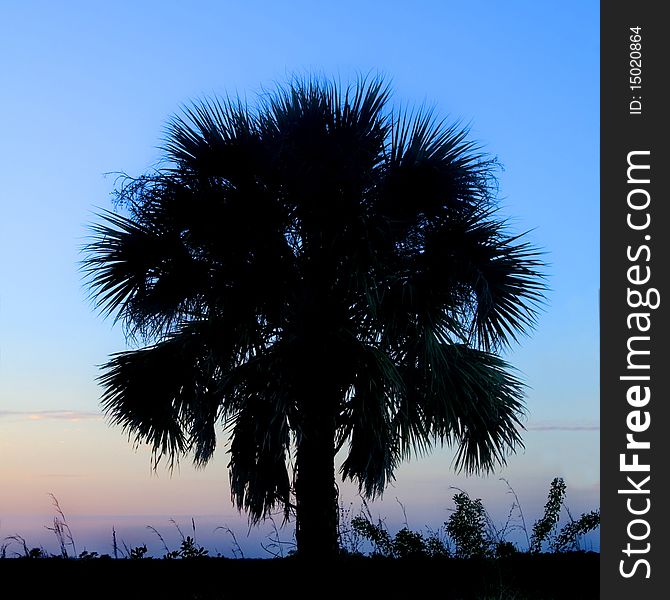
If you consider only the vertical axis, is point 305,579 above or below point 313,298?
below

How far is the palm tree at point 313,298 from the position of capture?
9.86 metres

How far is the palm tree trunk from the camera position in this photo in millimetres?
9789

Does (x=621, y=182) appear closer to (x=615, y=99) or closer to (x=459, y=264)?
(x=615, y=99)

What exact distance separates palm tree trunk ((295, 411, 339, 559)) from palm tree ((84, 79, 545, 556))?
0.05 ft

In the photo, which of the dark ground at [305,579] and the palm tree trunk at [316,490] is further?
the palm tree trunk at [316,490]

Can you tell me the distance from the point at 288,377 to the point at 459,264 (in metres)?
2.20

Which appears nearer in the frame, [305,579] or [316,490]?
[305,579]

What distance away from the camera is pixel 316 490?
A: 9.87m

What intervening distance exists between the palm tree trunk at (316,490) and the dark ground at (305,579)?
0.67ft

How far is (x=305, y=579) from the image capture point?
9336 millimetres

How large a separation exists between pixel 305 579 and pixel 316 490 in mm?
943

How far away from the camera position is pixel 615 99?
7.09 meters

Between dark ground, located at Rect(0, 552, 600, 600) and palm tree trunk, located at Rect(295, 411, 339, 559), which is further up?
palm tree trunk, located at Rect(295, 411, 339, 559)

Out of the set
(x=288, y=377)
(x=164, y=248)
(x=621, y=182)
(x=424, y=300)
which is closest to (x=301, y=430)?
(x=288, y=377)
